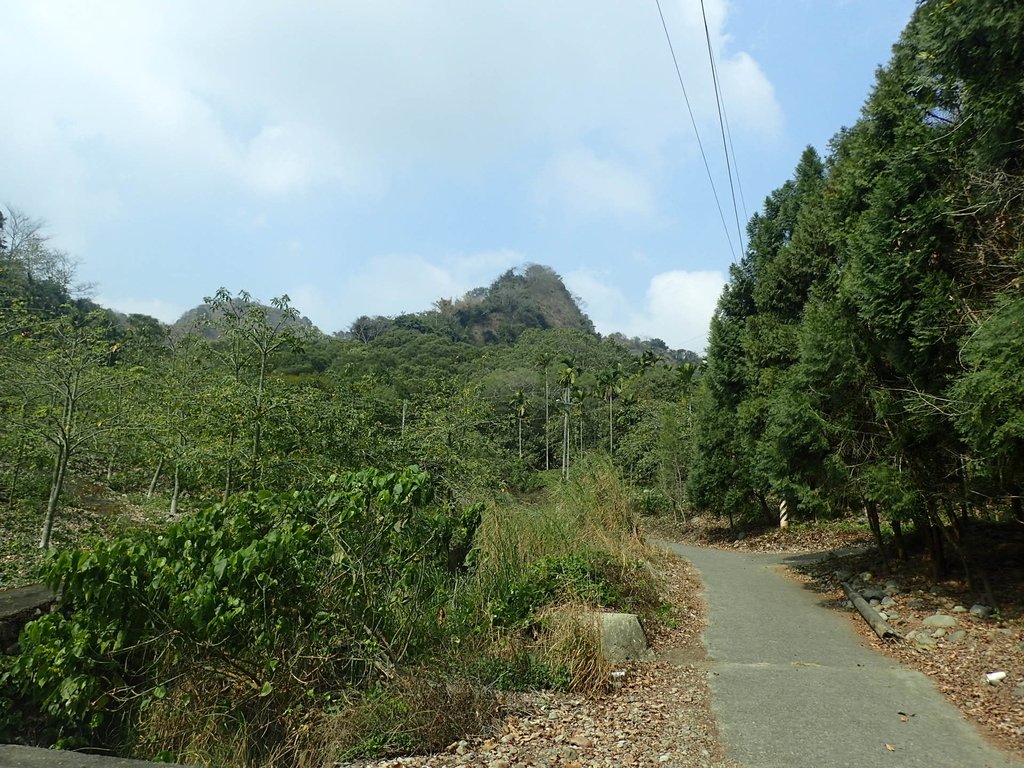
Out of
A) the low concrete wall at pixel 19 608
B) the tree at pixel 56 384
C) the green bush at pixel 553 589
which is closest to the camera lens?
the low concrete wall at pixel 19 608

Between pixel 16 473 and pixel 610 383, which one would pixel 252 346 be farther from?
pixel 610 383

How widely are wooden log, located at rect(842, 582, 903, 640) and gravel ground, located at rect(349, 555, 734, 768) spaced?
272 cm

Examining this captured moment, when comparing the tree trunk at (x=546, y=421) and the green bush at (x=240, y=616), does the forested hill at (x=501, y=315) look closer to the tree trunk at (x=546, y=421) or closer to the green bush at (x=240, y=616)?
the tree trunk at (x=546, y=421)

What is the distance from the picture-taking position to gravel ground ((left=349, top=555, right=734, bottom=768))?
4852 millimetres

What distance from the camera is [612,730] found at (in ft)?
17.7

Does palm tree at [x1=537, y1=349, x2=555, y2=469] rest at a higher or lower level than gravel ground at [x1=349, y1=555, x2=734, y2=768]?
higher

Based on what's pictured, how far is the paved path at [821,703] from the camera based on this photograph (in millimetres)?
4871

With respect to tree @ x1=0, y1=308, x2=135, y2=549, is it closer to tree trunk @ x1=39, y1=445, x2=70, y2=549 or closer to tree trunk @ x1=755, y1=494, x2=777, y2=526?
tree trunk @ x1=39, y1=445, x2=70, y2=549

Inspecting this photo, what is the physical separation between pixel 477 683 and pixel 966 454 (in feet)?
21.4

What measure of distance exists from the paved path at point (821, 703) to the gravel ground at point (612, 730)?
215 mm

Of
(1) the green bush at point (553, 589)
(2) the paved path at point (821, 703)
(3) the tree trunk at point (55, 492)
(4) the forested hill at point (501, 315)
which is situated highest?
(4) the forested hill at point (501, 315)

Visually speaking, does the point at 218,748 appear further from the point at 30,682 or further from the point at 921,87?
the point at 921,87

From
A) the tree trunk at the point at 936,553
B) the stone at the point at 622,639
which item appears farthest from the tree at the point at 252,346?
the tree trunk at the point at 936,553

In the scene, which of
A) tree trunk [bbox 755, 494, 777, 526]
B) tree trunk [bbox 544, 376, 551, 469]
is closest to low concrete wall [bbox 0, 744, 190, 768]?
tree trunk [bbox 755, 494, 777, 526]
